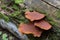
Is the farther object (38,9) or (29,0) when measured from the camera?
(29,0)

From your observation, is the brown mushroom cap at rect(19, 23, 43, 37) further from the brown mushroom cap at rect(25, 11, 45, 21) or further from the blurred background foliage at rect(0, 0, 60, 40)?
the blurred background foliage at rect(0, 0, 60, 40)

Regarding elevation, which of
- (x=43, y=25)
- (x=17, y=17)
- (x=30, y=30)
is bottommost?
(x=17, y=17)

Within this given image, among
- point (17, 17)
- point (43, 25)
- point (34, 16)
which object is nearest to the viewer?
point (43, 25)

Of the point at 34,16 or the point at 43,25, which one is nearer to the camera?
the point at 43,25

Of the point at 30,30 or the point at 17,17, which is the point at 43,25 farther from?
the point at 17,17

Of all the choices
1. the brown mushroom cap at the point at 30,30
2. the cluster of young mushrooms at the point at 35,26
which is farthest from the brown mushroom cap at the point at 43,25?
the brown mushroom cap at the point at 30,30

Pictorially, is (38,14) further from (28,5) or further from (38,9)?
(28,5)

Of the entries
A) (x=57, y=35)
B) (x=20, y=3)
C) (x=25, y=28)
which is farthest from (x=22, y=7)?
(x=57, y=35)

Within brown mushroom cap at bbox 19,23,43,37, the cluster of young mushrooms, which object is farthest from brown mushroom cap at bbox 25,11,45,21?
brown mushroom cap at bbox 19,23,43,37

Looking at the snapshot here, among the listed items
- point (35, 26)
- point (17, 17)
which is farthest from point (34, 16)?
point (17, 17)
